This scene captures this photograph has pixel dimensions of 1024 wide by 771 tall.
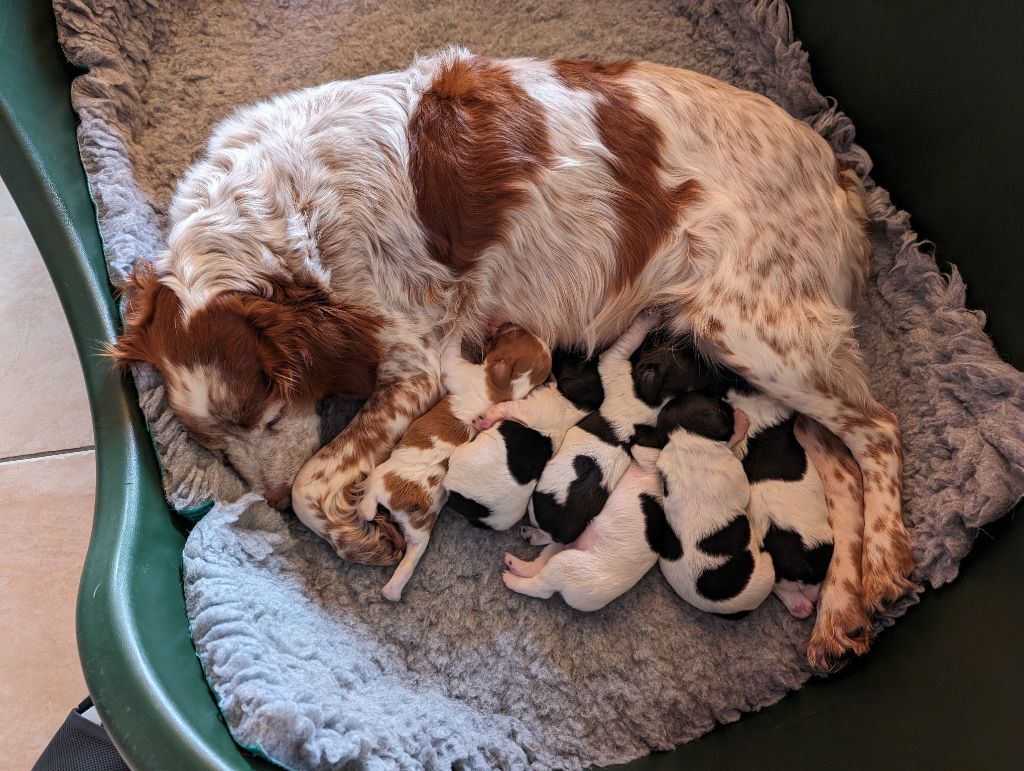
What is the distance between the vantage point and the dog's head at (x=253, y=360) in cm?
203

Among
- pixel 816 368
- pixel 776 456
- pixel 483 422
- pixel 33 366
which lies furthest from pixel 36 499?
pixel 816 368

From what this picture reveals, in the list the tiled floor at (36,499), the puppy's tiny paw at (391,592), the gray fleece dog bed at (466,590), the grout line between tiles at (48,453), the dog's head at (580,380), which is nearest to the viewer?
the gray fleece dog bed at (466,590)

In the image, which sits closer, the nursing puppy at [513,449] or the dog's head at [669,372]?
the nursing puppy at [513,449]

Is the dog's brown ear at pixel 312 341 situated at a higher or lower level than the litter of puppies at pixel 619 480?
higher

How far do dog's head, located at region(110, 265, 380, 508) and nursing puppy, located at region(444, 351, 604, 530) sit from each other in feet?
1.32

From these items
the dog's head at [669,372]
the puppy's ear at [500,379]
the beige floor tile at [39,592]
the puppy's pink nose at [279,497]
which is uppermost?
the dog's head at [669,372]

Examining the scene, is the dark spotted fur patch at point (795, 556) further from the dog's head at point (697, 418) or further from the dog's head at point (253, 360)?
the dog's head at point (253, 360)

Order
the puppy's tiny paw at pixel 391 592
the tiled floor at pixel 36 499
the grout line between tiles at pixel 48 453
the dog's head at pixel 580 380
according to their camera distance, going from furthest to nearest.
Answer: the grout line between tiles at pixel 48 453 → the tiled floor at pixel 36 499 → the dog's head at pixel 580 380 → the puppy's tiny paw at pixel 391 592

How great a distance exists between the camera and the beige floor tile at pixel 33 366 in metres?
2.90

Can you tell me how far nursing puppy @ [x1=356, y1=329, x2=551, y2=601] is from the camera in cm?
225

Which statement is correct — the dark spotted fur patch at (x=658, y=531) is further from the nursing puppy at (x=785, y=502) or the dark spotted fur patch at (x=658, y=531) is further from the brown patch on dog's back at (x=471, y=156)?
the brown patch on dog's back at (x=471, y=156)

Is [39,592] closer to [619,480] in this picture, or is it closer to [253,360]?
[253,360]

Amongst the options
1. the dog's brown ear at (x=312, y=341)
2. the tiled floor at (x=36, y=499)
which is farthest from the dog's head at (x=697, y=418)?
the tiled floor at (x=36, y=499)

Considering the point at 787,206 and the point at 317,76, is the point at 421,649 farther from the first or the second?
the point at 317,76
